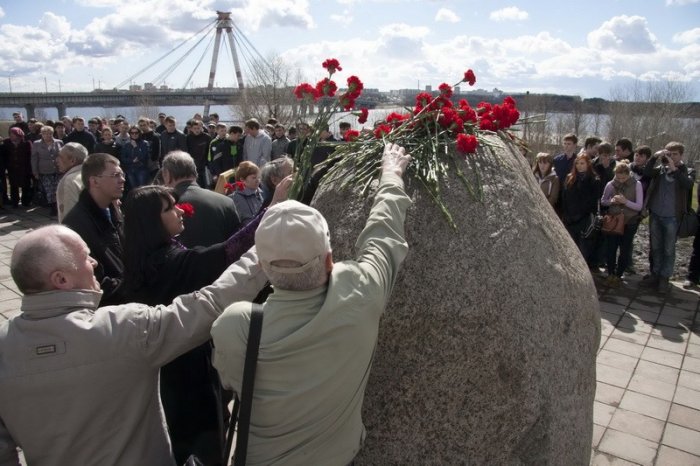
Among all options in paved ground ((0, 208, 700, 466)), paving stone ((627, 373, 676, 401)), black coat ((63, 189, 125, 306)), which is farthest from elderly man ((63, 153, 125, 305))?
paving stone ((627, 373, 676, 401))

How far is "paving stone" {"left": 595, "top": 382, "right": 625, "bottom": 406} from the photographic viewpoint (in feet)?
13.2

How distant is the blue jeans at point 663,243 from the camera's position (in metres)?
6.30

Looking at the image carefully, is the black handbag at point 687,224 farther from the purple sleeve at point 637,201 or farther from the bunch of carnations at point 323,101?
the bunch of carnations at point 323,101

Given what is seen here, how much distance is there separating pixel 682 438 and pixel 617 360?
1.18 m

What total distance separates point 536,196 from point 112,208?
2897mm

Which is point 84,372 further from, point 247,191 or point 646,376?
point 646,376

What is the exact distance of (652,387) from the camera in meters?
4.22

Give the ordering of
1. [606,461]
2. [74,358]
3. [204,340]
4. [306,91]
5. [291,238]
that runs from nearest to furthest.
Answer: [291,238] → [74,358] → [204,340] → [306,91] → [606,461]

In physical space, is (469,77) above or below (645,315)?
above

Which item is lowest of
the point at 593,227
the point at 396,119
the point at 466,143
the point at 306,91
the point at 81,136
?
the point at 593,227

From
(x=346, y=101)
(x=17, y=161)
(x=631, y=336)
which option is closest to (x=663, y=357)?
(x=631, y=336)

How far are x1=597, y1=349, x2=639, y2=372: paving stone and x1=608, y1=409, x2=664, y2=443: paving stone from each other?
0.79 meters

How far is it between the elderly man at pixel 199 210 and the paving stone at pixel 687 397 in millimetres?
3622

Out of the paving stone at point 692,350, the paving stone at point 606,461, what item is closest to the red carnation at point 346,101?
the paving stone at point 606,461
